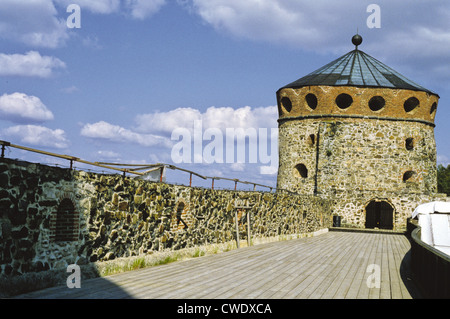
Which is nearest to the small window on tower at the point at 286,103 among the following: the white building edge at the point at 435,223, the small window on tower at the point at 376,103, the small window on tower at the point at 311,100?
the small window on tower at the point at 311,100

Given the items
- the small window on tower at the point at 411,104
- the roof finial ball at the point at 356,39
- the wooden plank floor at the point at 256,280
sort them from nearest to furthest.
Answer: the wooden plank floor at the point at 256,280
the small window on tower at the point at 411,104
the roof finial ball at the point at 356,39

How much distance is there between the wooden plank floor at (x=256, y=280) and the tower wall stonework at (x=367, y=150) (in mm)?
14716

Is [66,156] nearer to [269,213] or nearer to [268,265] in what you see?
[268,265]

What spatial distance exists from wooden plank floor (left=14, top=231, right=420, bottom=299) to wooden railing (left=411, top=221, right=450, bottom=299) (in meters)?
0.26

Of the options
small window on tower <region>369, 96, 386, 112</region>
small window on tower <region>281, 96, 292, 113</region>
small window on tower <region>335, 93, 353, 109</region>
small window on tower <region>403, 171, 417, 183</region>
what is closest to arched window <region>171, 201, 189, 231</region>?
small window on tower <region>335, 93, 353, 109</region>

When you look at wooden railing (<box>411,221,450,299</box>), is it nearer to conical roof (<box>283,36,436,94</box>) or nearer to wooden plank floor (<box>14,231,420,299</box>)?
wooden plank floor (<box>14,231,420,299</box>)

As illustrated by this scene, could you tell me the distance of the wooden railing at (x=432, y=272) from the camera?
5.89m

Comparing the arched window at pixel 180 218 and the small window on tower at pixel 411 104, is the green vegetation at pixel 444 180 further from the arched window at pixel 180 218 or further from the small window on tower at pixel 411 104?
the arched window at pixel 180 218

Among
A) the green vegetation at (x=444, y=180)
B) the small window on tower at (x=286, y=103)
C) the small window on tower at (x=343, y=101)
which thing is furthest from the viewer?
the green vegetation at (x=444, y=180)

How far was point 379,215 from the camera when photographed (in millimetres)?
27484

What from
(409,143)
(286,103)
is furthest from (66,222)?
(409,143)

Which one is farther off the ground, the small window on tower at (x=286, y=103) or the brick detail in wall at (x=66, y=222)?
the small window on tower at (x=286, y=103)

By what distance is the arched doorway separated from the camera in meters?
26.6
